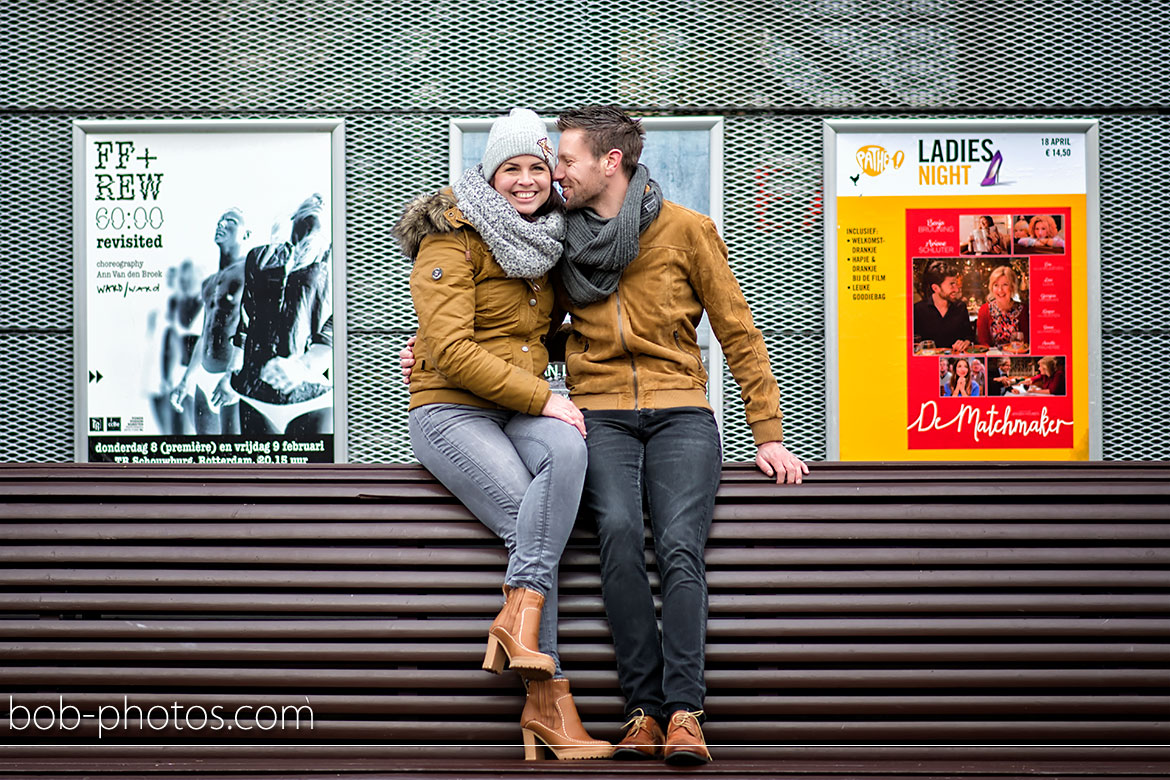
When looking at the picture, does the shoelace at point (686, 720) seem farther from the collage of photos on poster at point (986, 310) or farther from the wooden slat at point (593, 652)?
the collage of photos on poster at point (986, 310)

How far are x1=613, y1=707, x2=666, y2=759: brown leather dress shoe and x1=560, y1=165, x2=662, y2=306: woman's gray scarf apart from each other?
1.26 m

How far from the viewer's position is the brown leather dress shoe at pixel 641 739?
247cm

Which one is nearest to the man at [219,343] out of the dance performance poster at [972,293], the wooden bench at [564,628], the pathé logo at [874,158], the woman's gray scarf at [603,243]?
the wooden bench at [564,628]

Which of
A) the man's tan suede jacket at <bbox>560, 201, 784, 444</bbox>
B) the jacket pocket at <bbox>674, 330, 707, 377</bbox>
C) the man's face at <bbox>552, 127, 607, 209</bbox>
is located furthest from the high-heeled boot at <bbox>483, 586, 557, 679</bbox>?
the man's face at <bbox>552, 127, 607, 209</bbox>

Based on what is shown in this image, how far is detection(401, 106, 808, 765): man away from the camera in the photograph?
2.77 metres

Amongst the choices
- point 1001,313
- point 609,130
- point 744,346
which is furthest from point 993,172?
point 609,130

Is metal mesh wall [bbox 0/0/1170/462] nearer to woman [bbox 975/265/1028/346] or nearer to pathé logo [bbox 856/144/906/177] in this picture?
pathé logo [bbox 856/144/906/177]

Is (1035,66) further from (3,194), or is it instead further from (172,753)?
(3,194)

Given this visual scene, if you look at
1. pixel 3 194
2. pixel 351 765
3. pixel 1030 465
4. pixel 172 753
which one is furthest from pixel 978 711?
pixel 3 194

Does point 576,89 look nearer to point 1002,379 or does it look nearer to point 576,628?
point 1002,379

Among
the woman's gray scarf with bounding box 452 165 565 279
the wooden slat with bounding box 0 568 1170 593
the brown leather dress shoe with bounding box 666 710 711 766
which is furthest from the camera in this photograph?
the woman's gray scarf with bounding box 452 165 565 279

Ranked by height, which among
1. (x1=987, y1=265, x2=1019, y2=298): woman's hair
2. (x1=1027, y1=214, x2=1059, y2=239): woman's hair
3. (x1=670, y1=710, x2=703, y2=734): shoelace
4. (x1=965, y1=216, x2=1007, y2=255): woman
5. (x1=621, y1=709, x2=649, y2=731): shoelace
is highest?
(x1=1027, y1=214, x2=1059, y2=239): woman's hair

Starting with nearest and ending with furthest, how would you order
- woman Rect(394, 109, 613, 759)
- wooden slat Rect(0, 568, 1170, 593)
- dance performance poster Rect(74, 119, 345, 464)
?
woman Rect(394, 109, 613, 759), wooden slat Rect(0, 568, 1170, 593), dance performance poster Rect(74, 119, 345, 464)

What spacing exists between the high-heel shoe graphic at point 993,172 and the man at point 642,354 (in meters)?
2.88
